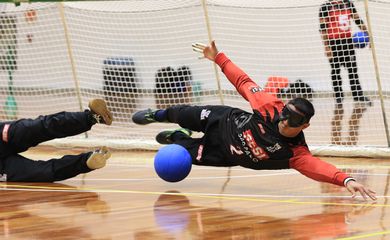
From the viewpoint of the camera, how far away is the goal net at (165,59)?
9.88m

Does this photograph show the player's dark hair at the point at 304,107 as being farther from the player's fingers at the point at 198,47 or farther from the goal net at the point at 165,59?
the goal net at the point at 165,59

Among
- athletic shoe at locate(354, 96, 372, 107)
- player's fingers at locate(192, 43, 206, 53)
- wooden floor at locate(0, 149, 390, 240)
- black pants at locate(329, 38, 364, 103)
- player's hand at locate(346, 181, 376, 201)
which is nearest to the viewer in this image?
wooden floor at locate(0, 149, 390, 240)

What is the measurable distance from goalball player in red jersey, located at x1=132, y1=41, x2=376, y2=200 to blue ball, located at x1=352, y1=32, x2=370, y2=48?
281 cm

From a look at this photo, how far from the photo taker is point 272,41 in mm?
11180

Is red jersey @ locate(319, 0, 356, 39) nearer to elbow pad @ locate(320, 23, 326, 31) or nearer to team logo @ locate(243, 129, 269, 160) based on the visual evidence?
elbow pad @ locate(320, 23, 326, 31)

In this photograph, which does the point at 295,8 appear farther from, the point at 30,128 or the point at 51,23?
the point at 30,128

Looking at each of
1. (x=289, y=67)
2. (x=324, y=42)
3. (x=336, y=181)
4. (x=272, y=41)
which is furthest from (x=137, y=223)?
(x=272, y=41)

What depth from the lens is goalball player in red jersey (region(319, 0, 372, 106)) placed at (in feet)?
28.9

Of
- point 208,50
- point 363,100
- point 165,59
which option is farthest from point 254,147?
point 165,59

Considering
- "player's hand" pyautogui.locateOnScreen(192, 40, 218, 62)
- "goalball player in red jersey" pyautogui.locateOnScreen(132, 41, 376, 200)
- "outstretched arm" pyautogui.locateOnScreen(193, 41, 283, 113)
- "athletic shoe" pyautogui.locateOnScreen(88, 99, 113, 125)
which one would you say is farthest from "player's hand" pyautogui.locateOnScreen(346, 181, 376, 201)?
"athletic shoe" pyautogui.locateOnScreen(88, 99, 113, 125)

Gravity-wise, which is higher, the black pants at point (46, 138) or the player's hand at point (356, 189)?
the black pants at point (46, 138)

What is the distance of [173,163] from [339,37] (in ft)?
12.5

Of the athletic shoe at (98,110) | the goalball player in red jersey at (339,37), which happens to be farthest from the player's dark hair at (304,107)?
the goalball player in red jersey at (339,37)

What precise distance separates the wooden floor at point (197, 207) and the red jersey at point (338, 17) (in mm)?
2029
